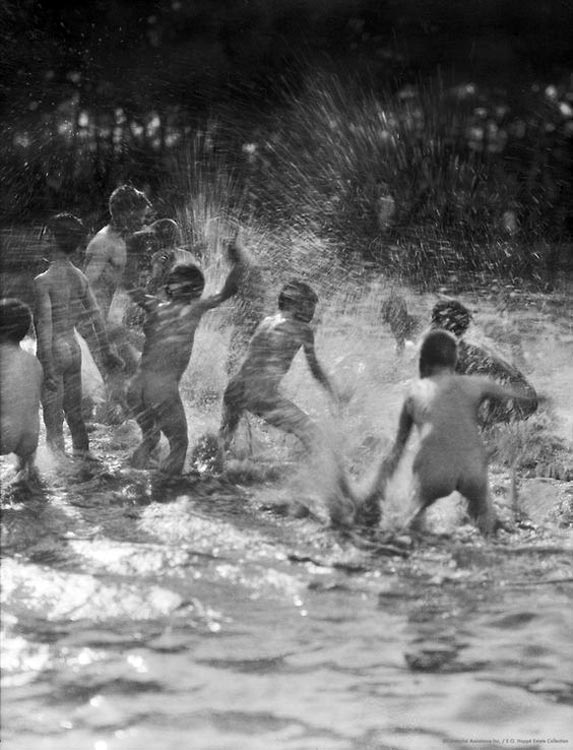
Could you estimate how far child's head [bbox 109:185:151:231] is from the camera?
761cm

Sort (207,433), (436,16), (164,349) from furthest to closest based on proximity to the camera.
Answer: (436,16) → (207,433) → (164,349)

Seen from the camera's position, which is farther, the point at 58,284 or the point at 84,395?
the point at 84,395

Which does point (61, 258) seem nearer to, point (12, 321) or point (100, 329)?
point (100, 329)

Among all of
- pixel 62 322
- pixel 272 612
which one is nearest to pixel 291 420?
pixel 62 322

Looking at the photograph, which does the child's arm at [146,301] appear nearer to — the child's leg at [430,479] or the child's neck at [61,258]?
the child's neck at [61,258]

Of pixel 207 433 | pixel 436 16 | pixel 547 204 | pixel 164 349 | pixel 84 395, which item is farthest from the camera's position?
pixel 547 204

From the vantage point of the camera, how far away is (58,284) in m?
6.72

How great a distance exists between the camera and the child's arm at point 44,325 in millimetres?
6605

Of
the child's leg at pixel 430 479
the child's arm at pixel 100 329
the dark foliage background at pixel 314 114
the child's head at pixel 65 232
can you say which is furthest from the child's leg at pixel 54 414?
the dark foliage background at pixel 314 114

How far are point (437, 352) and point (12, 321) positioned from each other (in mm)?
2276

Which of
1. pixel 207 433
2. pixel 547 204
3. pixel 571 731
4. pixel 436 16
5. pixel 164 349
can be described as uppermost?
pixel 436 16

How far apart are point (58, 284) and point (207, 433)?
1456mm

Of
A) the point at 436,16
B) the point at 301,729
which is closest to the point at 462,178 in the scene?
the point at 436,16

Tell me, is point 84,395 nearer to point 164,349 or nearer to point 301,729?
point 164,349
